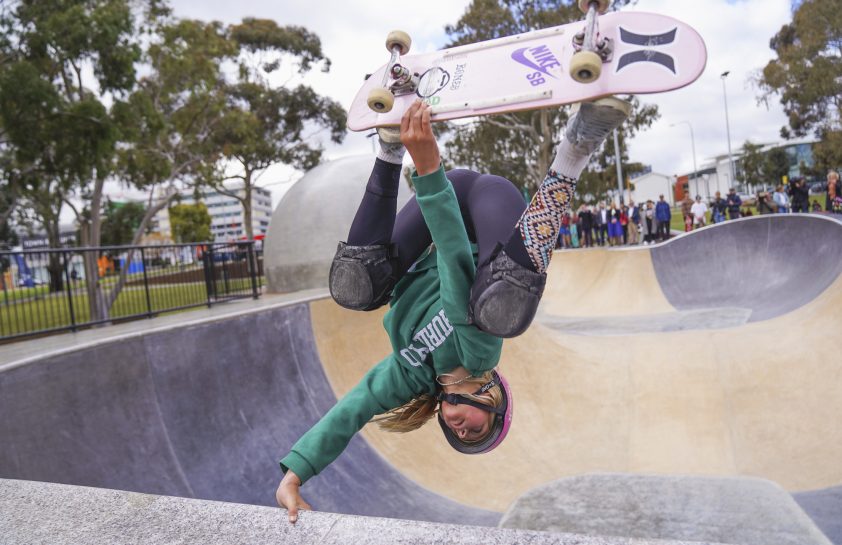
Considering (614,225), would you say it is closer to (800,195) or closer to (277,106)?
(800,195)

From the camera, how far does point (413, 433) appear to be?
5.98m

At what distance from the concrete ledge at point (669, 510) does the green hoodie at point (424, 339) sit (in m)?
2.31

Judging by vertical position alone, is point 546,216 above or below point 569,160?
below

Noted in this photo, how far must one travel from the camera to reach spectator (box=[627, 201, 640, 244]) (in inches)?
859

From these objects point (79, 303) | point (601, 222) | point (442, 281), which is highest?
point (601, 222)

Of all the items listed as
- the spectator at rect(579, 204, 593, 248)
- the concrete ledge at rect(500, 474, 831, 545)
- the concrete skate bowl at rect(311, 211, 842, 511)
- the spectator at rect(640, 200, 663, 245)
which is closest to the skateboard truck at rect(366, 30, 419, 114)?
the concrete ledge at rect(500, 474, 831, 545)

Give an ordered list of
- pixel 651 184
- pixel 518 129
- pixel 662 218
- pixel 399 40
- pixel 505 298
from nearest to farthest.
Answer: pixel 505 298, pixel 399 40, pixel 662 218, pixel 518 129, pixel 651 184

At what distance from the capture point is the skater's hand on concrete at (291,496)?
6.05 feet

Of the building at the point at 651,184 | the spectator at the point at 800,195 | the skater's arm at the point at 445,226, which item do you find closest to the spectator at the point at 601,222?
the spectator at the point at 800,195

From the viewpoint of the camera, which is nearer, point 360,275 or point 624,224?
point 360,275

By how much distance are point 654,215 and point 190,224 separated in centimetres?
5347

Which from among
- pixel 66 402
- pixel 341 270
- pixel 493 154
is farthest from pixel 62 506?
pixel 493 154

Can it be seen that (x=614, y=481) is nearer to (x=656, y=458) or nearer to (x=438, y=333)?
(x=656, y=458)

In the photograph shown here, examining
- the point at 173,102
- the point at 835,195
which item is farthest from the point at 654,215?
the point at 173,102
